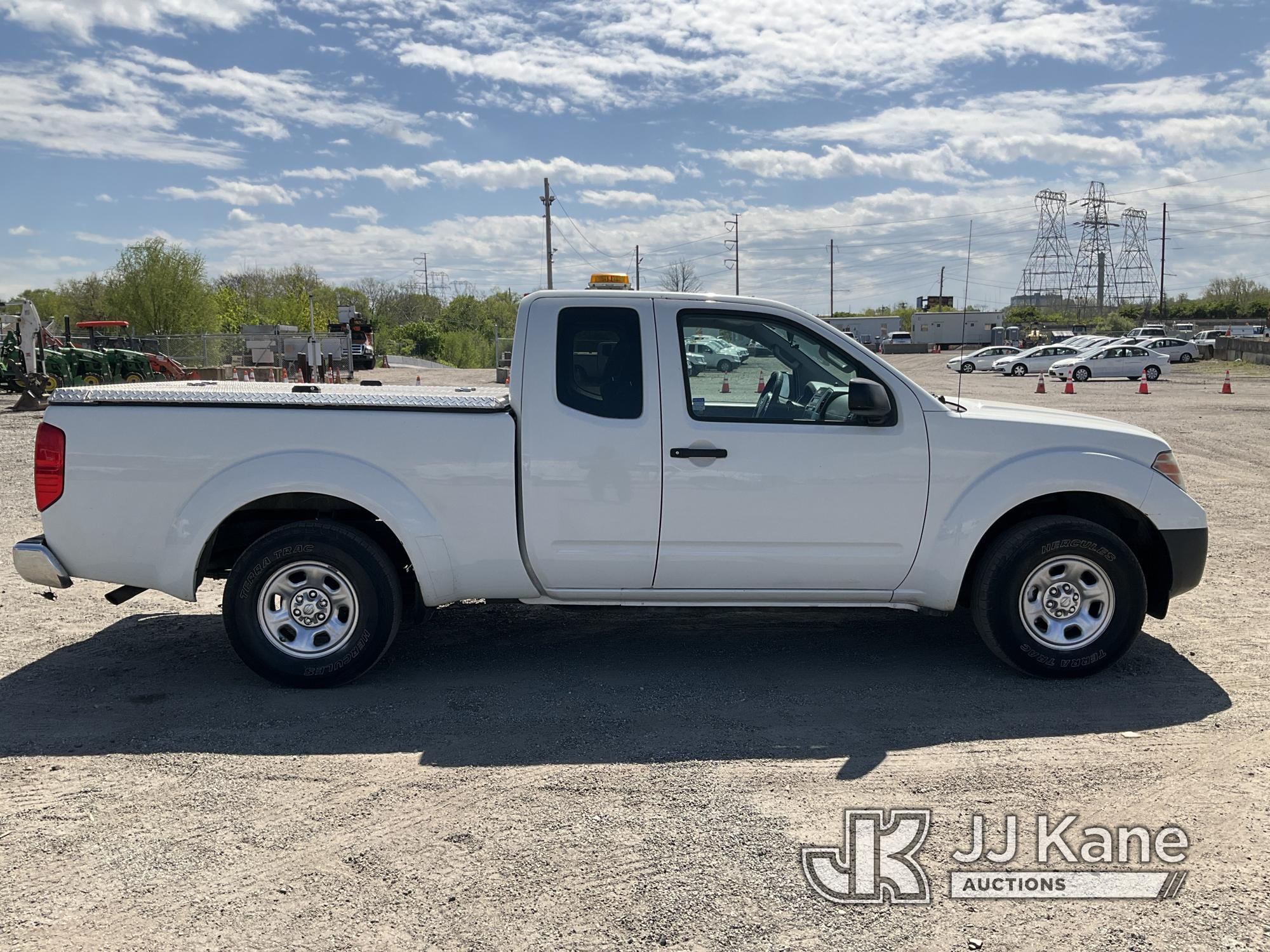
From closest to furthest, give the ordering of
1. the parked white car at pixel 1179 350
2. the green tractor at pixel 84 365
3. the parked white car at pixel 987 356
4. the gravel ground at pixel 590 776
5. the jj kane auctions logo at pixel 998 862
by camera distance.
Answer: the gravel ground at pixel 590 776
the jj kane auctions logo at pixel 998 862
the green tractor at pixel 84 365
the parked white car at pixel 1179 350
the parked white car at pixel 987 356

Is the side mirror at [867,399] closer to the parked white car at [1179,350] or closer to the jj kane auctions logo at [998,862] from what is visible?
the jj kane auctions logo at [998,862]

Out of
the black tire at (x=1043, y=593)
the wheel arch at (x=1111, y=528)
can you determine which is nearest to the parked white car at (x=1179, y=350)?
the wheel arch at (x=1111, y=528)

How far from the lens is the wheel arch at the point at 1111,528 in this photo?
18.6 feet

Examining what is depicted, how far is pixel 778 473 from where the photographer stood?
17.7 feet

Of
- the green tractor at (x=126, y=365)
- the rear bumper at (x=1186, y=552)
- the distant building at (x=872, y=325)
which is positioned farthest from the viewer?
the distant building at (x=872, y=325)

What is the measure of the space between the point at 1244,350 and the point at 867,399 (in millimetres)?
54127

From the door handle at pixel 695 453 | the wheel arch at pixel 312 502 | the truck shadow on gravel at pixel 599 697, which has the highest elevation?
the door handle at pixel 695 453

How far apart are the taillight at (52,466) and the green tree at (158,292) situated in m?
62.5

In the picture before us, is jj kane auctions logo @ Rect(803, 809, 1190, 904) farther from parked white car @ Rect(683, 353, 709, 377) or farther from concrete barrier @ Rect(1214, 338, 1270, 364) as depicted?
concrete barrier @ Rect(1214, 338, 1270, 364)

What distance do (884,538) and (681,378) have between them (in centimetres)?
135

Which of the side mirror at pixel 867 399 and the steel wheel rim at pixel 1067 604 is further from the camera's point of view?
the steel wheel rim at pixel 1067 604

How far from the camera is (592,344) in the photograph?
5500mm

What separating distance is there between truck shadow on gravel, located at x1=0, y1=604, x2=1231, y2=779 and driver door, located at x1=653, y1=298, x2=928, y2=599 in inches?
24.3

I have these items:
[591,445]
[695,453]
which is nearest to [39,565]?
[591,445]
